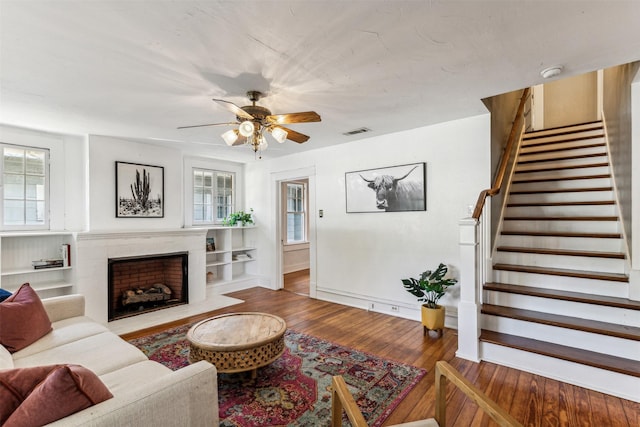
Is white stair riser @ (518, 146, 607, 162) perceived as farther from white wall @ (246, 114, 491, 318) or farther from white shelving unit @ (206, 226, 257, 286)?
white shelving unit @ (206, 226, 257, 286)

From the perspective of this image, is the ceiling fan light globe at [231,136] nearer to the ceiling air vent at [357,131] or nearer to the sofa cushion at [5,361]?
the ceiling air vent at [357,131]

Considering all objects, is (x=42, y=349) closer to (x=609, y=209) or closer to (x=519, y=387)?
(x=519, y=387)

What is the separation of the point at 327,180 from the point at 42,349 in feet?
12.3

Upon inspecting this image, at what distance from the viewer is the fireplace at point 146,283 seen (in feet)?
13.4

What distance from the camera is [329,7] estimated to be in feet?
5.08

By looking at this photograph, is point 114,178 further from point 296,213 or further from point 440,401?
point 440,401

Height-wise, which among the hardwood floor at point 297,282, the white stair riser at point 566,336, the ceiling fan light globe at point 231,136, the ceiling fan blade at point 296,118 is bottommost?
the hardwood floor at point 297,282

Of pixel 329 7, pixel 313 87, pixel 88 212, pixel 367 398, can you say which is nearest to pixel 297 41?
pixel 329 7

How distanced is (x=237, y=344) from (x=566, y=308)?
2.91m

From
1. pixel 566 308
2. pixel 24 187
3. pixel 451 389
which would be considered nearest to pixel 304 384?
pixel 451 389

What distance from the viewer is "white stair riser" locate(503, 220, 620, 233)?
10.6 feet

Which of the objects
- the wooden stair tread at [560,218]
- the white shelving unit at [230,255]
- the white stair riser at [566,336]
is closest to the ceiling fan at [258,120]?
the white stair riser at [566,336]

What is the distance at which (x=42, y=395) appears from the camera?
1029 millimetres

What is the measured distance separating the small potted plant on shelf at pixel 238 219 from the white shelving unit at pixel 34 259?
2388 mm
